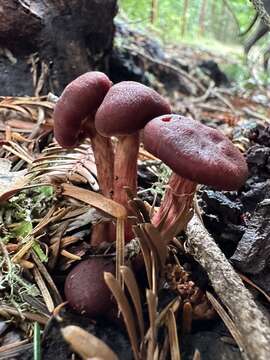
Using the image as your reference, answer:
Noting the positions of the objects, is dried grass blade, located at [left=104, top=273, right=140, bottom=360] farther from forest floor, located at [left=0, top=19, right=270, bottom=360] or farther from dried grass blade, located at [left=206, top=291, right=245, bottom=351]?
dried grass blade, located at [left=206, top=291, right=245, bottom=351]

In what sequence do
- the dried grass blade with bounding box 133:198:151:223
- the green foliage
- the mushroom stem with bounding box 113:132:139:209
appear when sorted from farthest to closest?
1. the green foliage
2. the mushroom stem with bounding box 113:132:139:209
3. the dried grass blade with bounding box 133:198:151:223

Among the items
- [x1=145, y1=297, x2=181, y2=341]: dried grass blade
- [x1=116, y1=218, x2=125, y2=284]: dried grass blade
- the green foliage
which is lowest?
the green foliage

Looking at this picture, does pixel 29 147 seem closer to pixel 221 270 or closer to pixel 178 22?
pixel 221 270

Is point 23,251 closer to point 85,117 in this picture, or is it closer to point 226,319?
point 85,117

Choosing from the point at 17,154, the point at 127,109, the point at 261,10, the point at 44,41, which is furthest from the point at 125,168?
the point at 44,41

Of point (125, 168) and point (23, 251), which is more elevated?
point (125, 168)

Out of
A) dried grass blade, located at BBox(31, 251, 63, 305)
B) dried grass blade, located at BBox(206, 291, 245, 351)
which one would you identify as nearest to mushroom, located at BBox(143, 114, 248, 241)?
dried grass blade, located at BBox(206, 291, 245, 351)
